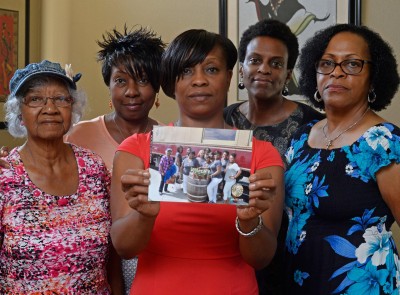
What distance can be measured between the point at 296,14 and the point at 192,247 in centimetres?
202

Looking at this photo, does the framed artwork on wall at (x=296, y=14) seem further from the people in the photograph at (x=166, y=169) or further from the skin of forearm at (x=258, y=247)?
the people in the photograph at (x=166, y=169)

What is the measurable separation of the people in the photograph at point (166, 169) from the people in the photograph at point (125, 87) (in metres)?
1.04

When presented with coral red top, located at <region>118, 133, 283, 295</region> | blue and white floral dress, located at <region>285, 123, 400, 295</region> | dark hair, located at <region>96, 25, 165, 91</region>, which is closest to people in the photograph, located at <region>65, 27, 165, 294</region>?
dark hair, located at <region>96, 25, 165, 91</region>

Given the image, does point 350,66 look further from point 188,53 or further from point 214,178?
point 214,178

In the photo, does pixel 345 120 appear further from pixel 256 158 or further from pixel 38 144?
pixel 38 144

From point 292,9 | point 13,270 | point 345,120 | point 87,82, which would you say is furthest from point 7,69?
point 345,120

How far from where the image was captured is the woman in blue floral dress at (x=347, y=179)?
173 cm

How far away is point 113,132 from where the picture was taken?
8.22 ft

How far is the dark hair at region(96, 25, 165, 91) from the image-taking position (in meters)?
2.42

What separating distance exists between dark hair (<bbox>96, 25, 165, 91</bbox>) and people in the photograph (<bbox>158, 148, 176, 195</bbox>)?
112 centimetres

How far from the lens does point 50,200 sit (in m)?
1.79

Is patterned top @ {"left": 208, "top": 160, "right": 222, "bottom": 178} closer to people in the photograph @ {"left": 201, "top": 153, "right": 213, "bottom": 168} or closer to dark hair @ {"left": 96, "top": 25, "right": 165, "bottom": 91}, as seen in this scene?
people in the photograph @ {"left": 201, "top": 153, "right": 213, "bottom": 168}

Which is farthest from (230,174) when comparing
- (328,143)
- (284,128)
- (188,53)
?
(284,128)

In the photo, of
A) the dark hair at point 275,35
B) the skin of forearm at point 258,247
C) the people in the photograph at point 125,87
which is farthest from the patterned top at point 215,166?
the dark hair at point 275,35
